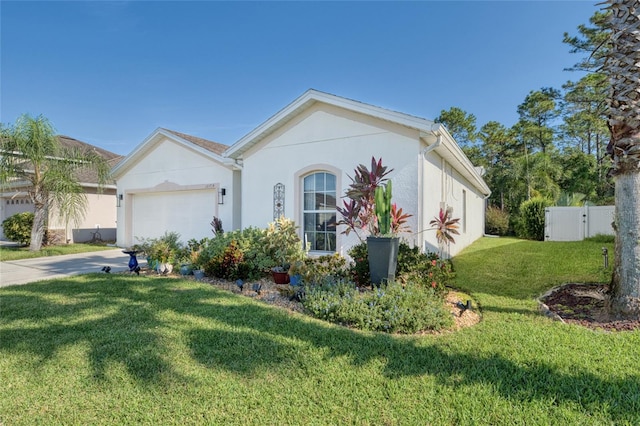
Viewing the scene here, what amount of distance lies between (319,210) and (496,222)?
63.1ft

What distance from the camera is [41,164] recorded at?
1288 centimetres

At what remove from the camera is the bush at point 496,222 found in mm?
23109

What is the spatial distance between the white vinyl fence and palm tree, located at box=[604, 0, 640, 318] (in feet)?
45.3

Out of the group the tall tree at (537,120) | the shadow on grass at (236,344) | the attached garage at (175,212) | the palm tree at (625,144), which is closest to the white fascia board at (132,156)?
the attached garage at (175,212)

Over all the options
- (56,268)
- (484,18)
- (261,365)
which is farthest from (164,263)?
(484,18)

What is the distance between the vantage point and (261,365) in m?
3.55

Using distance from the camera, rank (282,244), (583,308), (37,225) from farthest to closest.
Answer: (37,225) < (282,244) < (583,308)

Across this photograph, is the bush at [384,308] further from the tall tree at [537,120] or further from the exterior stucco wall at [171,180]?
the tall tree at [537,120]

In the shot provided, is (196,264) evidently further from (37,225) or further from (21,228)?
(21,228)

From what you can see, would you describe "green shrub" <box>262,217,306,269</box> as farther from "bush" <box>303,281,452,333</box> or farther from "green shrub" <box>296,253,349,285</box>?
"bush" <box>303,281,452,333</box>

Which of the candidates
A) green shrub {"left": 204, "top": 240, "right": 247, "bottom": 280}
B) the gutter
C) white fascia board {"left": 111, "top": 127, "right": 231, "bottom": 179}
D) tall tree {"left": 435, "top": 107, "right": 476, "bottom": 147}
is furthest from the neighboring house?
tall tree {"left": 435, "top": 107, "right": 476, "bottom": 147}

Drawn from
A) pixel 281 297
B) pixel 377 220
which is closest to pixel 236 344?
pixel 281 297

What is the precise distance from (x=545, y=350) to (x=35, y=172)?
17101 millimetres

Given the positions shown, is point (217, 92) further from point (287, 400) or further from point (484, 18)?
point (287, 400)
